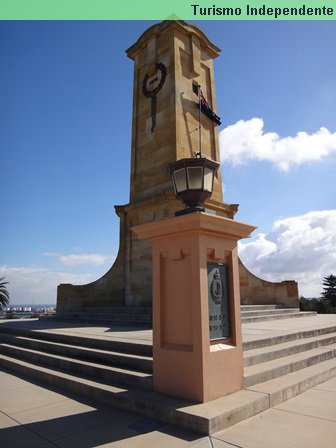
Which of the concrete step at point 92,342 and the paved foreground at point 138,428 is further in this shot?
the concrete step at point 92,342

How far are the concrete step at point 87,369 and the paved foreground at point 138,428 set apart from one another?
0.48 m

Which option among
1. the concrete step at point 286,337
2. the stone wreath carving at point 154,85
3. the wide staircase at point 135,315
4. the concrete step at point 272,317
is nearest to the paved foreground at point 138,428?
the concrete step at point 286,337

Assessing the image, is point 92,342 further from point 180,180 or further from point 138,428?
point 180,180

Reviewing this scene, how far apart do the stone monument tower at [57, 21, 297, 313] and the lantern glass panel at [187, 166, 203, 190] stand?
6446 millimetres

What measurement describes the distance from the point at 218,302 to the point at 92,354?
274cm

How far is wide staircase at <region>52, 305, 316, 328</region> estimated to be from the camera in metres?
9.34

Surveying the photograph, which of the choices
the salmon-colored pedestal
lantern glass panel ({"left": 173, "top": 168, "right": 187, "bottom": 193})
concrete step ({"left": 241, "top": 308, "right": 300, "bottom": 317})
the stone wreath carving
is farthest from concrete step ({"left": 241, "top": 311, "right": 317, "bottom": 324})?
the stone wreath carving

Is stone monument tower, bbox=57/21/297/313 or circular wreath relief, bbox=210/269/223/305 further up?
A: stone monument tower, bbox=57/21/297/313

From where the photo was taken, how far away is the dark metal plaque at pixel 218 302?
4199 millimetres

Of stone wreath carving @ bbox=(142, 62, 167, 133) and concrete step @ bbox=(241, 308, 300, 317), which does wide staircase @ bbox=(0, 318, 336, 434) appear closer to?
concrete step @ bbox=(241, 308, 300, 317)

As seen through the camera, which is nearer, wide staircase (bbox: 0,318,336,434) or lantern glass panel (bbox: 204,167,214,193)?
wide staircase (bbox: 0,318,336,434)

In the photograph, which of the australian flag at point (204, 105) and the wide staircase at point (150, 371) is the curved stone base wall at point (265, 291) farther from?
the australian flag at point (204, 105)

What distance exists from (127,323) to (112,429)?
5.76 m

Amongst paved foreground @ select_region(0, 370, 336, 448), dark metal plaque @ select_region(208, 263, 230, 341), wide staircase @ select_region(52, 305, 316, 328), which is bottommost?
paved foreground @ select_region(0, 370, 336, 448)
